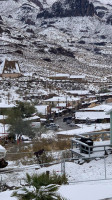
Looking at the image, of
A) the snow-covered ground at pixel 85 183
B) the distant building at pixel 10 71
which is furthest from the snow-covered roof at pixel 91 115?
the distant building at pixel 10 71

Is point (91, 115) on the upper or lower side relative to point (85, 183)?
lower

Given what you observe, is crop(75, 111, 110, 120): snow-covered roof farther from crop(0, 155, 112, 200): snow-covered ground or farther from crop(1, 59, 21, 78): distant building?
crop(1, 59, 21, 78): distant building

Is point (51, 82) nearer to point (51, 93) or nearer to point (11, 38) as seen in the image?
point (51, 93)

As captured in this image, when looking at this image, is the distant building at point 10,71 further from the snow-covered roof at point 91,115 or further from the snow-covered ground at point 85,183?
the snow-covered ground at point 85,183

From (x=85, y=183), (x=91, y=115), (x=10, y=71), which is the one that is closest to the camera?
(x=85, y=183)

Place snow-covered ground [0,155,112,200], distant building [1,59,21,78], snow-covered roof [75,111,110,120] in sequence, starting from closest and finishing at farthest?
1. snow-covered ground [0,155,112,200]
2. snow-covered roof [75,111,110,120]
3. distant building [1,59,21,78]

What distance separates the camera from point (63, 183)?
1100 centimetres

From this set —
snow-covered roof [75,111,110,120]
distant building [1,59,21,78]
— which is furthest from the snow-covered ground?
distant building [1,59,21,78]

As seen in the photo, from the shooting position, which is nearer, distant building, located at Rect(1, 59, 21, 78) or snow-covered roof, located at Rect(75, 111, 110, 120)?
snow-covered roof, located at Rect(75, 111, 110, 120)

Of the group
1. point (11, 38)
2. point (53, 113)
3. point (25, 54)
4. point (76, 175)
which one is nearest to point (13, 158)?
point (76, 175)

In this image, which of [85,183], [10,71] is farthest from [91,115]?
[10,71]

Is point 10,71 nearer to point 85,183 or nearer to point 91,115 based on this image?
point 91,115

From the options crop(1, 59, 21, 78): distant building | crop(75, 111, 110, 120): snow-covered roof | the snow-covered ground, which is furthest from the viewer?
crop(1, 59, 21, 78): distant building

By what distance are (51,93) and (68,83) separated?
14952mm
